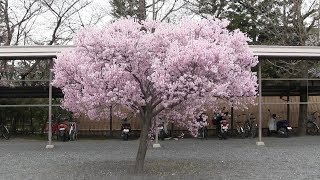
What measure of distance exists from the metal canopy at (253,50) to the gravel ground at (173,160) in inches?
119

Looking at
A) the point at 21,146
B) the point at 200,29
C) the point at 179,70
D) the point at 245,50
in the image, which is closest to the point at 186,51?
the point at 179,70

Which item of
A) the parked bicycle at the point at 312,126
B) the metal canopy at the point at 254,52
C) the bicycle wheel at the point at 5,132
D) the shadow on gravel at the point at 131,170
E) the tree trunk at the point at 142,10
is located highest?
the tree trunk at the point at 142,10

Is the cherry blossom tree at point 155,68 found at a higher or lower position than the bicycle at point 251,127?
higher

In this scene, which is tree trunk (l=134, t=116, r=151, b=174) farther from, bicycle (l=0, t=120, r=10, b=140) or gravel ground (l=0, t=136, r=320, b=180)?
bicycle (l=0, t=120, r=10, b=140)

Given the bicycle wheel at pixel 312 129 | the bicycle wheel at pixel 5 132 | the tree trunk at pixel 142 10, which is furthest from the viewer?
the tree trunk at pixel 142 10

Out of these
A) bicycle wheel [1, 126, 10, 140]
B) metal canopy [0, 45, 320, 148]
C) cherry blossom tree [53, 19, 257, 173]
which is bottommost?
bicycle wheel [1, 126, 10, 140]

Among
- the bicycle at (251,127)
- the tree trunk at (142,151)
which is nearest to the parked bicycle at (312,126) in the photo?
the bicycle at (251,127)

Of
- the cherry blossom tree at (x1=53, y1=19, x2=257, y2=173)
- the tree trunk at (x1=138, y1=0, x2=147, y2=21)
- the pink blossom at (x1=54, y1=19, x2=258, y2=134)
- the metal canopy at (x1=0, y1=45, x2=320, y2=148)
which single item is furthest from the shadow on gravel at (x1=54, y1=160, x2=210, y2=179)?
the tree trunk at (x1=138, y1=0, x2=147, y2=21)

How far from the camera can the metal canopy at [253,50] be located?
15.7 metres

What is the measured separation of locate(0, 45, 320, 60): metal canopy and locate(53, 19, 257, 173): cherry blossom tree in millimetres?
5244

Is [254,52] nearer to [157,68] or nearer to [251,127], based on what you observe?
[251,127]

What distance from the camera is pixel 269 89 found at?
21391mm

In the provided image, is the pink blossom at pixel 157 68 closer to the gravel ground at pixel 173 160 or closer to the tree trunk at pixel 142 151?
the tree trunk at pixel 142 151

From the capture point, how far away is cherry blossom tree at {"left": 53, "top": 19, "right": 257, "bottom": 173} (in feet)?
29.4
